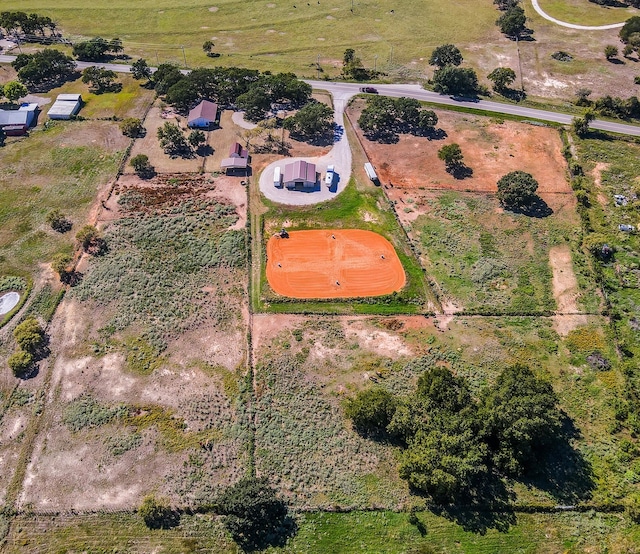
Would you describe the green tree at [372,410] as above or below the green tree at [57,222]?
below

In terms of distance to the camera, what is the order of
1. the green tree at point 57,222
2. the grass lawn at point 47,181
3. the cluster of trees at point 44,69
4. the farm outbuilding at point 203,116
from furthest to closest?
the cluster of trees at point 44,69 < the farm outbuilding at point 203,116 < the green tree at point 57,222 < the grass lawn at point 47,181

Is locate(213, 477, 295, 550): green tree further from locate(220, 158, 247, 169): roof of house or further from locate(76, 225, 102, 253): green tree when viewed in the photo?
locate(220, 158, 247, 169): roof of house

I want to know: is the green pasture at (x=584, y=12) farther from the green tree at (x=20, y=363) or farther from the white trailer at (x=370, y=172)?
the green tree at (x=20, y=363)

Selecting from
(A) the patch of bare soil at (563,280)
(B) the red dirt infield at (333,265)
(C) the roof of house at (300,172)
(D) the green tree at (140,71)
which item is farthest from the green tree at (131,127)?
(A) the patch of bare soil at (563,280)

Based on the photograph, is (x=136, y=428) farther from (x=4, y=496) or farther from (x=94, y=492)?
(x=4, y=496)

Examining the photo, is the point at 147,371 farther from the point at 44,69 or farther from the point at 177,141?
the point at 44,69

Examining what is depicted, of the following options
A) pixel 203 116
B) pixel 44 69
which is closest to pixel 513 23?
pixel 203 116
